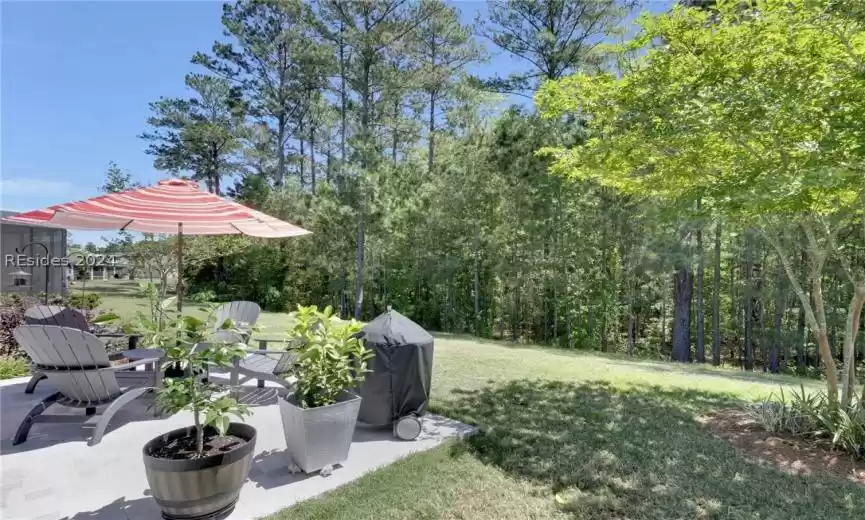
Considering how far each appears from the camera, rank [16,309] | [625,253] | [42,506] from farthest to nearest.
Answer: [625,253], [16,309], [42,506]

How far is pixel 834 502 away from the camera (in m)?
2.49

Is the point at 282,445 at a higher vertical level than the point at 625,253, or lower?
lower

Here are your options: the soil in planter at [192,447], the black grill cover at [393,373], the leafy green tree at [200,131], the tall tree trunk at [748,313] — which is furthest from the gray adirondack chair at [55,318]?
the leafy green tree at [200,131]

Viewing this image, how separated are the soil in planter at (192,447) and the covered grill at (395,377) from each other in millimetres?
1093

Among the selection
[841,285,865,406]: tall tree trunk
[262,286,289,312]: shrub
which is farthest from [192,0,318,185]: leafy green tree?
[841,285,865,406]: tall tree trunk

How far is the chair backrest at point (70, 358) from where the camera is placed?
111 inches

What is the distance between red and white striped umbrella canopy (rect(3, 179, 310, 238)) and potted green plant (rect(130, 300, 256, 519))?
143cm

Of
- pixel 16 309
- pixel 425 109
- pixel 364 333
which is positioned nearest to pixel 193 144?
pixel 425 109

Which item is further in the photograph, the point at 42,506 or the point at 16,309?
the point at 16,309

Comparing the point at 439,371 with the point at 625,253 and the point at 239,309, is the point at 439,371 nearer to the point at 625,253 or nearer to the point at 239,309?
the point at 239,309

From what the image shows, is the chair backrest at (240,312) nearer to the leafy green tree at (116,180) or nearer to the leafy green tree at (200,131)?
the leafy green tree at (116,180)

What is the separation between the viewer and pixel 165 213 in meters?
3.37

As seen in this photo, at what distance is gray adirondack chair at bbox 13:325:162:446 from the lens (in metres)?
2.83

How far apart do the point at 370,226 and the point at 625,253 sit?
21.6 ft
